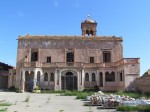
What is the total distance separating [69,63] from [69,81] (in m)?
2.81

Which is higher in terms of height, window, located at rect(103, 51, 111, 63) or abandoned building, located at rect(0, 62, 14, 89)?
window, located at rect(103, 51, 111, 63)

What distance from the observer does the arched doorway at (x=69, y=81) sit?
41219 mm

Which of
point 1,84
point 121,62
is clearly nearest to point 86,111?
point 121,62

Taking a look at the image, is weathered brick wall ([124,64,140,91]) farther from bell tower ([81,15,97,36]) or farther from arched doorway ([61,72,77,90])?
bell tower ([81,15,97,36])

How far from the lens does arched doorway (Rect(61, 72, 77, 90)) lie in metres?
41.2

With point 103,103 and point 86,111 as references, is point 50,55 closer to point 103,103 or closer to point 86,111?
point 103,103

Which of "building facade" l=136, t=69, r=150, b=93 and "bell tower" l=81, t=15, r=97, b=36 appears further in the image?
"bell tower" l=81, t=15, r=97, b=36

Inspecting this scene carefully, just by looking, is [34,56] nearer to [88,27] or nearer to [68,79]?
[68,79]

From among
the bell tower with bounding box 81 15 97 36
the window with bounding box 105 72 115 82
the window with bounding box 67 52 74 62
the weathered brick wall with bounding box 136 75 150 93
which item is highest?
the bell tower with bounding box 81 15 97 36

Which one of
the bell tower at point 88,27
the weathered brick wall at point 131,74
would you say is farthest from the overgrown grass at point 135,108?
the bell tower at point 88,27

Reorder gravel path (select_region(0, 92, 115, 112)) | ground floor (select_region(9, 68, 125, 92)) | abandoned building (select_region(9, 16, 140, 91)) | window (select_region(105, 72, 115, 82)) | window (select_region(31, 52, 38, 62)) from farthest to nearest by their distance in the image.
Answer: window (select_region(31, 52, 38, 62)), window (select_region(105, 72, 115, 82)), abandoned building (select_region(9, 16, 140, 91)), ground floor (select_region(9, 68, 125, 92)), gravel path (select_region(0, 92, 115, 112))

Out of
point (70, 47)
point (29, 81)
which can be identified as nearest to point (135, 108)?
point (29, 81)

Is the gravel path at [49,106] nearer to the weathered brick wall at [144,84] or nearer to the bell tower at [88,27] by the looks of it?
the weathered brick wall at [144,84]

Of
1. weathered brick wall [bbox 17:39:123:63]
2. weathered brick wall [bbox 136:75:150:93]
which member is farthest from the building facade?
weathered brick wall [bbox 17:39:123:63]
